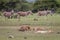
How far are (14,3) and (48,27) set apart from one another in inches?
20.8

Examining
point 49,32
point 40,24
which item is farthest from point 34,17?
point 49,32

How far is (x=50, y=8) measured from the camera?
2723 mm

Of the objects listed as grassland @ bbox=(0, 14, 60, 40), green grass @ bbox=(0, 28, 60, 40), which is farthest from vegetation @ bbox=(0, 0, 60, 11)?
green grass @ bbox=(0, 28, 60, 40)

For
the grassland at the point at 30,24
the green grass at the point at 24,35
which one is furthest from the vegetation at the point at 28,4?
the green grass at the point at 24,35

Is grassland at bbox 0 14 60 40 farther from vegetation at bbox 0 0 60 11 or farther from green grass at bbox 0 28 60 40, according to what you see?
vegetation at bbox 0 0 60 11

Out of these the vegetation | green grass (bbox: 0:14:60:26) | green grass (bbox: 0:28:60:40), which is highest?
the vegetation

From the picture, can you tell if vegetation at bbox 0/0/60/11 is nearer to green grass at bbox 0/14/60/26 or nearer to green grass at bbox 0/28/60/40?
green grass at bbox 0/14/60/26

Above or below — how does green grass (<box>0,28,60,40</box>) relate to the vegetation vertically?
below

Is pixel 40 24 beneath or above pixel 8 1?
beneath

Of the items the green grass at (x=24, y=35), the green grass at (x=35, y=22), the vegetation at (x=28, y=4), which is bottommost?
the green grass at (x=24, y=35)

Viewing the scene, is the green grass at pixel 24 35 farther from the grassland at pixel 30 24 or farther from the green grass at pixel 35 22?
the green grass at pixel 35 22

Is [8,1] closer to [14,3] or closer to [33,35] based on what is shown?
[14,3]

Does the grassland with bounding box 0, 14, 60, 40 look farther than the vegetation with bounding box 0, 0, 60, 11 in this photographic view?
No

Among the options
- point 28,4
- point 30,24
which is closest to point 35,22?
point 30,24
